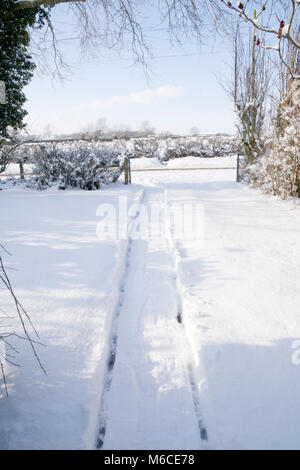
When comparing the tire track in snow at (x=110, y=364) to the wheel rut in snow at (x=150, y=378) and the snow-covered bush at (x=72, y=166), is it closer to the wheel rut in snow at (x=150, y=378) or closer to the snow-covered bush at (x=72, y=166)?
the wheel rut in snow at (x=150, y=378)

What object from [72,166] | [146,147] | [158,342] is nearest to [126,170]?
[72,166]

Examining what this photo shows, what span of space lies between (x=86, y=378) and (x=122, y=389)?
23cm

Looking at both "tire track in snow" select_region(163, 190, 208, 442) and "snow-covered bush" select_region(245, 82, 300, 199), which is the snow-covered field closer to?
"tire track in snow" select_region(163, 190, 208, 442)

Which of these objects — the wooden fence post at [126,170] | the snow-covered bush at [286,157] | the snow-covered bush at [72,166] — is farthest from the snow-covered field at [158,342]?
the wooden fence post at [126,170]

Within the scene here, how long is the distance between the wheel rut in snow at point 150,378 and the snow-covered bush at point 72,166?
724 cm

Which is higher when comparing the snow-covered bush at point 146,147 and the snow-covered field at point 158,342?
the snow-covered bush at point 146,147

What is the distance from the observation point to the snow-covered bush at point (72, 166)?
31.3ft

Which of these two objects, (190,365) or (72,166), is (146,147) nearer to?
(72,166)

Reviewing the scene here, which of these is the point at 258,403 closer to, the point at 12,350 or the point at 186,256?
the point at 12,350

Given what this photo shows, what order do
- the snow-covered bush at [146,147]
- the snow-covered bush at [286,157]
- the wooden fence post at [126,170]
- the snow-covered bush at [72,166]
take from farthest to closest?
the snow-covered bush at [146,147] < the wooden fence post at [126,170] < the snow-covered bush at [72,166] < the snow-covered bush at [286,157]

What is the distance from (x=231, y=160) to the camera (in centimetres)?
1878

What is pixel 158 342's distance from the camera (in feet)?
7.23

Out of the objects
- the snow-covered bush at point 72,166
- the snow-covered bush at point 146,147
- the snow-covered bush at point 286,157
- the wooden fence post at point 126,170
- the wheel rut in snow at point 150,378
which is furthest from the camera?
the snow-covered bush at point 146,147

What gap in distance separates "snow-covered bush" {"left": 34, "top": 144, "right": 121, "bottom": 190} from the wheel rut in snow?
23.7 ft
